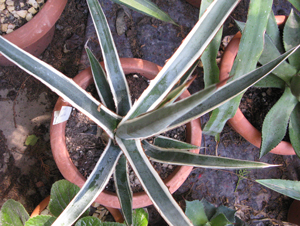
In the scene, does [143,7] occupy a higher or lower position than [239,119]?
higher

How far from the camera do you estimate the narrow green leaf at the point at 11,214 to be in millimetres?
715

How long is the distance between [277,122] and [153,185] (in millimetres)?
688

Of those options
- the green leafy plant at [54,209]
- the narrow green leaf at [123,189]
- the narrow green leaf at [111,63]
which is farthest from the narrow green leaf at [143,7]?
the green leafy plant at [54,209]

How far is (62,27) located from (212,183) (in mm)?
1298

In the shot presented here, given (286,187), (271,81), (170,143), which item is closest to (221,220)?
(286,187)

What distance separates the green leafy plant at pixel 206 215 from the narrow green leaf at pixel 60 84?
570 millimetres

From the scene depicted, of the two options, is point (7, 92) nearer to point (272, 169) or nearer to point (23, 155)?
point (23, 155)

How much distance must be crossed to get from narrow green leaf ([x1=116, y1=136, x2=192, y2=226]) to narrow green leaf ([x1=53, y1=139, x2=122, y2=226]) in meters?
0.09

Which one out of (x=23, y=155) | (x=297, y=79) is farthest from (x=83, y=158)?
(x=297, y=79)

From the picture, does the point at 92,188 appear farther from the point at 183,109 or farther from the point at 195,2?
the point at 195,2

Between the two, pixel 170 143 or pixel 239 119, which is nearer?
pixel 170 143

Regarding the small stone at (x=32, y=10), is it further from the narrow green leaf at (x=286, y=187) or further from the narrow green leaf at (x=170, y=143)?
the narrow green leaf at (x=286, y=187)

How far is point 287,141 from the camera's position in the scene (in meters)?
1.13

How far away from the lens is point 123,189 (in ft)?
2.44
